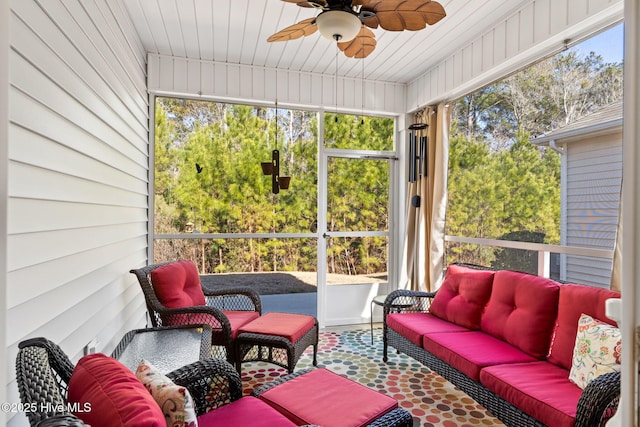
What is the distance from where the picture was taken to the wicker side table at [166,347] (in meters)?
1.95

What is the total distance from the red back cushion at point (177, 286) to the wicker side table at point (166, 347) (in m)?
0.32

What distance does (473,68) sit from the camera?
3.28m

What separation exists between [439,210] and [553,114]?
143cm

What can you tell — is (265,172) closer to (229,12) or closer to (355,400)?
(229,12)

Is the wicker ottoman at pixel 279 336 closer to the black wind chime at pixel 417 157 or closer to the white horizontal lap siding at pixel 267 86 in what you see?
the black wind chime at pixel 417 157

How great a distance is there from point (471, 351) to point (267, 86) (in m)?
3.19

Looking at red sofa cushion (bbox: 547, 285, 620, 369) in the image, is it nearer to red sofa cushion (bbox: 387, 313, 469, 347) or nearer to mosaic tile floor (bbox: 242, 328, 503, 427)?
mosaic tile floor (bbox: 242, 328, 503, 427)

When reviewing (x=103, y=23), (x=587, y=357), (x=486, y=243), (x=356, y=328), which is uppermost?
(x=103, y=23)

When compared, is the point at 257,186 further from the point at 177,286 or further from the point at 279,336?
the point at 279,336

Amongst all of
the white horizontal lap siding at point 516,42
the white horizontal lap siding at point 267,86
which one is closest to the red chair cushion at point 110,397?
the white horizontal lap siding at point 516,42

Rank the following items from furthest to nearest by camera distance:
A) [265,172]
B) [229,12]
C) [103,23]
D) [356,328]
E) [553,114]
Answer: [356,328], [265,172], [229,12], [553,114], [103,23]

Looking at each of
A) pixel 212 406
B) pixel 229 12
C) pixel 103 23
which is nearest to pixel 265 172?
pixel 229 12

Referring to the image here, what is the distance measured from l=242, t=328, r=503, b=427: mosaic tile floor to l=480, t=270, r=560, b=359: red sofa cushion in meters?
0.54

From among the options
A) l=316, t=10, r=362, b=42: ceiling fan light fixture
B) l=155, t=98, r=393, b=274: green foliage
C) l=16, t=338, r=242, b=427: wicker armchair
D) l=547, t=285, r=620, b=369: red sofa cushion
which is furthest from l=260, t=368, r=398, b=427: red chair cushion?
l=155, t=98, r=393, b=274: green foliage
